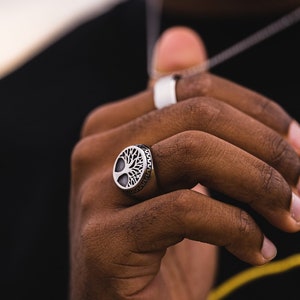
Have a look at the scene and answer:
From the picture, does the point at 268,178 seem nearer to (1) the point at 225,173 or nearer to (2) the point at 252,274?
(1) the point at 225,173

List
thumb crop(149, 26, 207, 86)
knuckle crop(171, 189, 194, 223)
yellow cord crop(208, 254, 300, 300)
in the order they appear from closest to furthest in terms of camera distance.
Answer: knuckle crop(171, 189, 194, 223) → yellow cord crop(208, 254, 300, 300) → thumb crop(149, 26, 207, 86)

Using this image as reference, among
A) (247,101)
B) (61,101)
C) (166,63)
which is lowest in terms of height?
(247,101)

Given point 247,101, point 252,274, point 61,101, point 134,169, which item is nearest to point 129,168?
point 134,169

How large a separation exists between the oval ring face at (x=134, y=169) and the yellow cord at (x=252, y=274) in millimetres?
331

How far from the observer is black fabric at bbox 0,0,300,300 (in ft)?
3.40

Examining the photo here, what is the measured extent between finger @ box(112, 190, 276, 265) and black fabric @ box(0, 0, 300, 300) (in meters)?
0.30

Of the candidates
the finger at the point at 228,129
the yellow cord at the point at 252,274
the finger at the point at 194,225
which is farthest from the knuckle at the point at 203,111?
the yellow cord at the point at 252,274

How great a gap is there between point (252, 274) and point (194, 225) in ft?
1.02

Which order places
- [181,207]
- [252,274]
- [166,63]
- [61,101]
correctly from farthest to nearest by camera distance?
1. [61,101]
2. [166,63]
3. [252,274]
4. [181,207]

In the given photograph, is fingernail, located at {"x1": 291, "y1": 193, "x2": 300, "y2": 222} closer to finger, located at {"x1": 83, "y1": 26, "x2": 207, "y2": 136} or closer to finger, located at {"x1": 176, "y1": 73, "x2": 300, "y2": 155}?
finger, located at {"x1": 176, "y1": 73, "x2": 300, "y2": 155}

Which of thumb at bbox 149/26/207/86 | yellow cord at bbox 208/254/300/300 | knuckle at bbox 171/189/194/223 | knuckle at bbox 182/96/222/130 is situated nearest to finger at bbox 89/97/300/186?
knuckle at bbox 182/96/222/130

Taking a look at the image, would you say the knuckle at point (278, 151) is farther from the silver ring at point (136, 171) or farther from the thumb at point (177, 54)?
the thumb at point (177, 54)

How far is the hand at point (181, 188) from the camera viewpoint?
0.55 metres

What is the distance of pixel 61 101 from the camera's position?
1230mm
